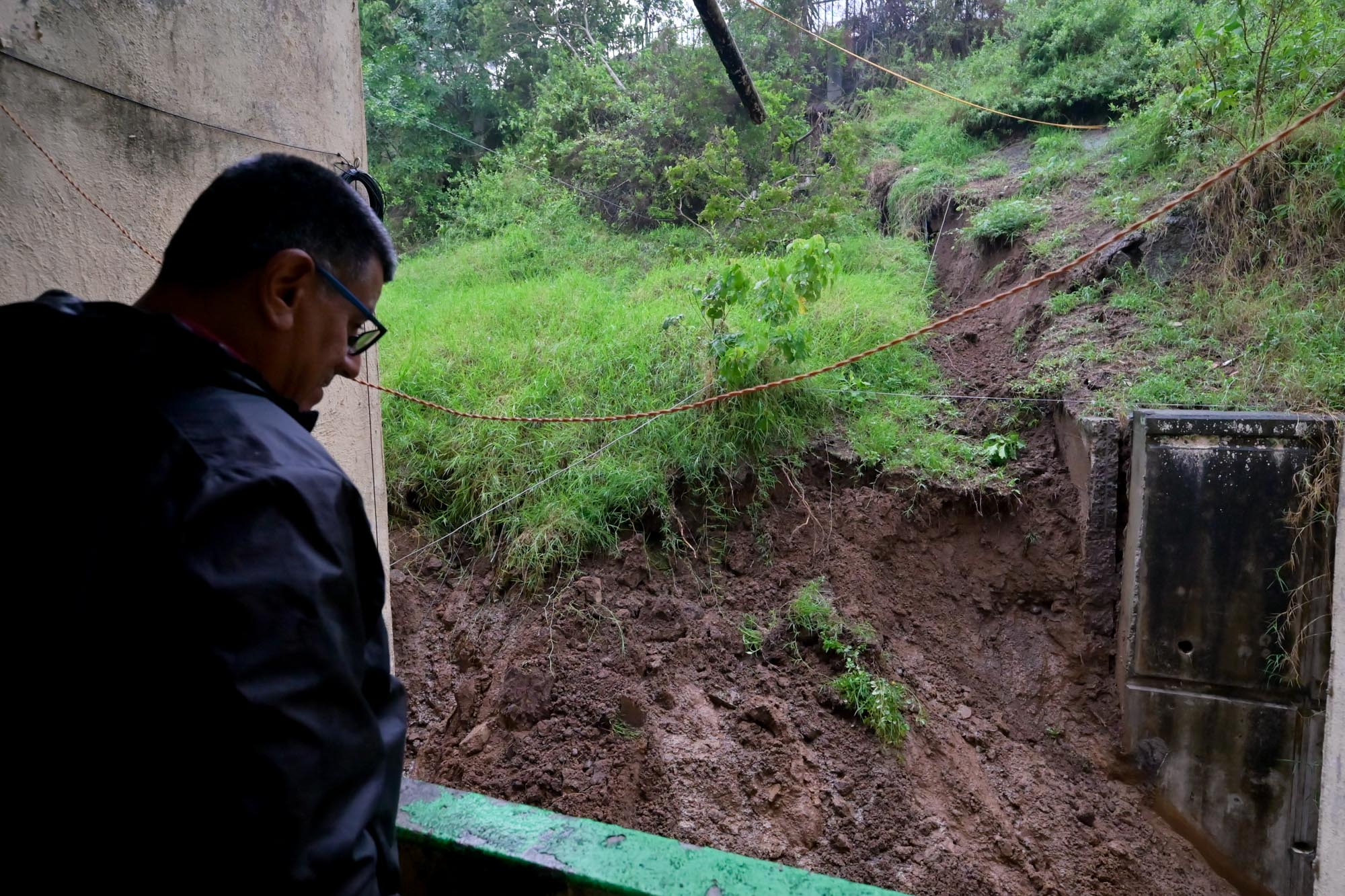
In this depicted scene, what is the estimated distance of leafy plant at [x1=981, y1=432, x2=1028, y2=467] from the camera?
4.78m

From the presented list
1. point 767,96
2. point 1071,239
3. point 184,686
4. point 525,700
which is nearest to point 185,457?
point 184,686

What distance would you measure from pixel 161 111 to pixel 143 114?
0.23ft

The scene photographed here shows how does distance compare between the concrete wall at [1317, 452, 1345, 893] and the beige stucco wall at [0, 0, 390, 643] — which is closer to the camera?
the beige stucco wall at [0, 0, 390, 643]

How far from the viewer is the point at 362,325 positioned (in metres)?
1.35

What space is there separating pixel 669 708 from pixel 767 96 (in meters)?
6.55

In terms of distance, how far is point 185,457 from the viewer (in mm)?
901

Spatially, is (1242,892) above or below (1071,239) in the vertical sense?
below

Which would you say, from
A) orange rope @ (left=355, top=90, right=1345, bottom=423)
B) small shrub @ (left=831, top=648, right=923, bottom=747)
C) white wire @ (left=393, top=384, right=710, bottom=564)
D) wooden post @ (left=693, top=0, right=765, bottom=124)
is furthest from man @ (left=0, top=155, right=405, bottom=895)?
wooden post @ (left=693, top=0, right=765, bottom=124)

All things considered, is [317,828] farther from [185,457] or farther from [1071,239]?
[1071,239]

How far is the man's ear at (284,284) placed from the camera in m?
1.15

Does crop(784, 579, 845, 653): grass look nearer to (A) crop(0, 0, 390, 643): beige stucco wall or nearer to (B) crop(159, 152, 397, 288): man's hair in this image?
(A) crop(0, 0, 390, 643): beige stucco wall

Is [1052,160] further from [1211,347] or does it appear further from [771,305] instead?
[771,305]

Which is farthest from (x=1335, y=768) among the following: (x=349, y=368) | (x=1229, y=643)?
(x=349, y=368)

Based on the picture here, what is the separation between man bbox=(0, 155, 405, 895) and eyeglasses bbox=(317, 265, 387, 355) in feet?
0.81
